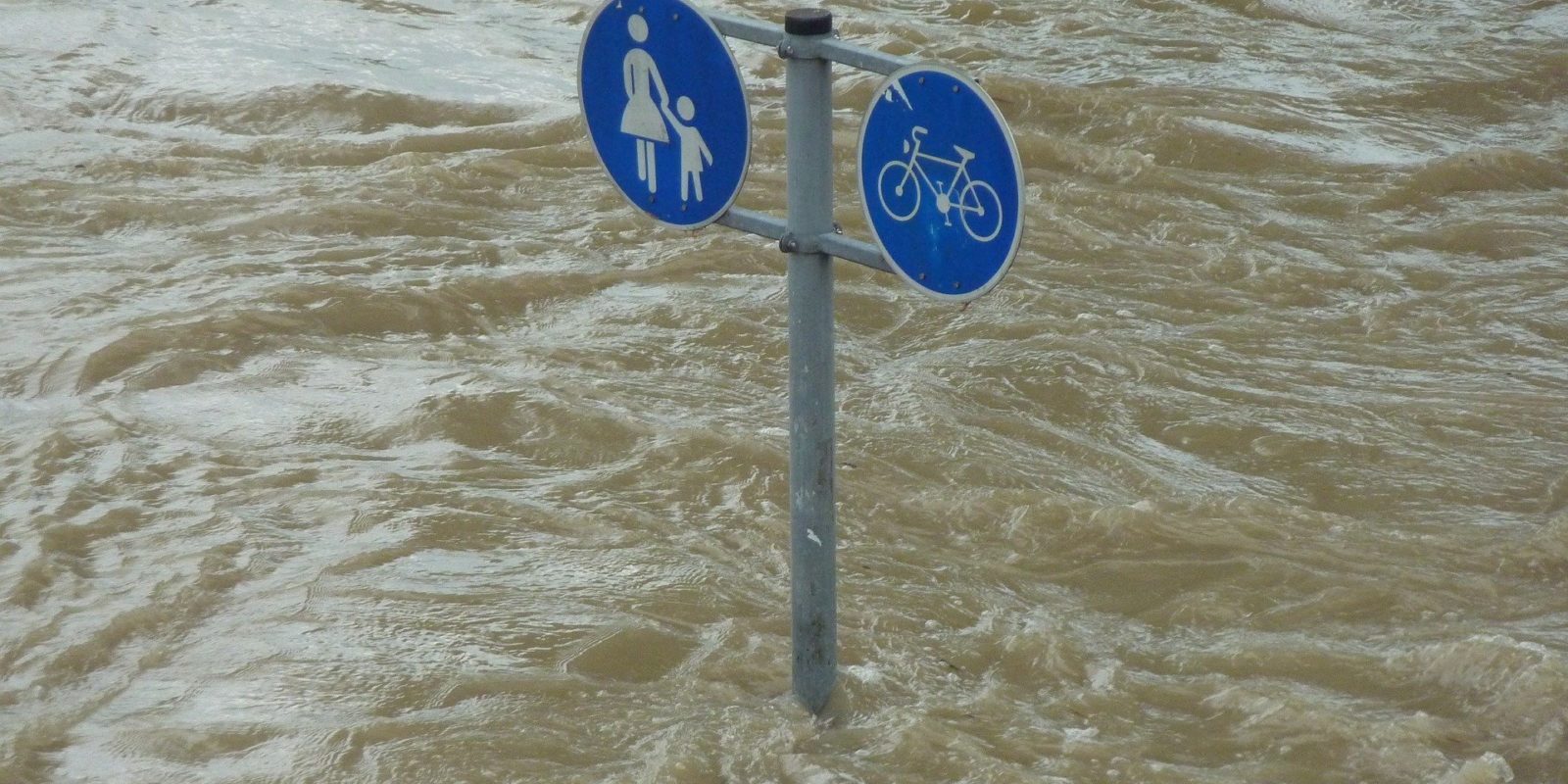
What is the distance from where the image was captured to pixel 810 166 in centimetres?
254

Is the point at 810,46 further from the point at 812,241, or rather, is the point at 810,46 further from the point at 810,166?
the point at 812,241

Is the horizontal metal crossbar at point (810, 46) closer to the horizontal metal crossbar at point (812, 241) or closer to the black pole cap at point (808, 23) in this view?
the black pole cap at point (808, 23)

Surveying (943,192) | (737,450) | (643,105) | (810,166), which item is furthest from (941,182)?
(737,450)

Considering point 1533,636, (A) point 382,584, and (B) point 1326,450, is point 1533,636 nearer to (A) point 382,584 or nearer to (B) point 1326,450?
(B) point 1326,450

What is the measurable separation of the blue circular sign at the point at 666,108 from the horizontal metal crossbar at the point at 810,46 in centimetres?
5

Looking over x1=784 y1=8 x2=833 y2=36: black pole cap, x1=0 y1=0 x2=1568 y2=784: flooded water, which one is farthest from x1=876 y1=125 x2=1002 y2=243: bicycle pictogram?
x1=0 y1=0 x2=1568 y2=784: flooded water

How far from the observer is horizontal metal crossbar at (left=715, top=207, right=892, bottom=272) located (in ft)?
8.11

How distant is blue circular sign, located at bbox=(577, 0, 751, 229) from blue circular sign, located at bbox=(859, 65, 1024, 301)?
0.88 ft

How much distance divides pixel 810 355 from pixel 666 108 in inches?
18.7

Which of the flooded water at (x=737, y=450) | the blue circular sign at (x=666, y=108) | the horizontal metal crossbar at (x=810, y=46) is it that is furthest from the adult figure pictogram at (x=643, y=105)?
the flooded water at (x=737, y=450)

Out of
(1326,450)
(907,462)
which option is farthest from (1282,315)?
(907,462)

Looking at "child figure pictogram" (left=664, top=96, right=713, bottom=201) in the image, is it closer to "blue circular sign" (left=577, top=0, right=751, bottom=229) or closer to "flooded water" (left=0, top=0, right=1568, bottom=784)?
"blue circular sign" (left=577, top=0, right=751, bottom=229)

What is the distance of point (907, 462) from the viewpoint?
165 inches

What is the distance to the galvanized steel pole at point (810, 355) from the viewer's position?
8.14 ft
